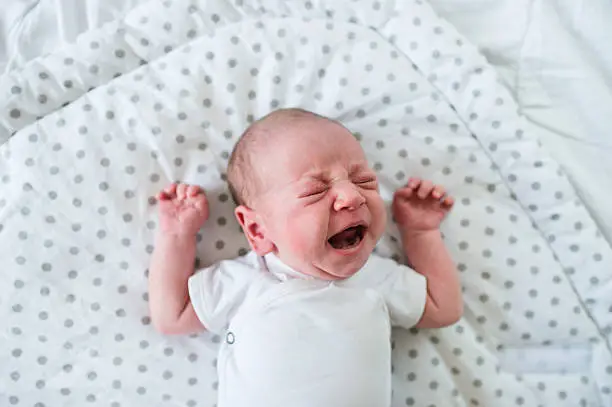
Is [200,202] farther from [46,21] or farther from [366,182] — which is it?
[46,21]

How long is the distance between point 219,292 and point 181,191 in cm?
19

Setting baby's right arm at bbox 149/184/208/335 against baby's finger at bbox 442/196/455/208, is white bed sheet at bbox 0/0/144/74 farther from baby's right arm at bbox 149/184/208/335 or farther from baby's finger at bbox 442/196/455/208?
baby's finger at bbox 442/196/455/208

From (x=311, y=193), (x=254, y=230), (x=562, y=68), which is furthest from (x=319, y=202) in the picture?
(x=562, y=68)

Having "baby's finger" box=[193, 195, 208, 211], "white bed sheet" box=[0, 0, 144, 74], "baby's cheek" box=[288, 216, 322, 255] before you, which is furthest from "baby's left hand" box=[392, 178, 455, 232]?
"white bed sheet" box=[0, 0, 144, 74]

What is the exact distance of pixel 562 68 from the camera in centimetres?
128

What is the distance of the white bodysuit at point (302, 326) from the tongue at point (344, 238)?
8cm

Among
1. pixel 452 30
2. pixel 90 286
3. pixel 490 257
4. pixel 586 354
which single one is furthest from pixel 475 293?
pixel 90 286

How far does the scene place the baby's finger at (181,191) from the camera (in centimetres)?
116

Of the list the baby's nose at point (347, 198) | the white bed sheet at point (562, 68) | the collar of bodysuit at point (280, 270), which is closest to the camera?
the baby's nose at point (347, 198)

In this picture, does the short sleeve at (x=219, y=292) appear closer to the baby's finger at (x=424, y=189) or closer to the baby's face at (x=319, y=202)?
the baby's face at (x=319, y=202)

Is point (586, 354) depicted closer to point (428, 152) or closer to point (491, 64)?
point (428, 152)

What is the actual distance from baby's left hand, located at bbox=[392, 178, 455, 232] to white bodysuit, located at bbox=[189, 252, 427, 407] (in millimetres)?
85

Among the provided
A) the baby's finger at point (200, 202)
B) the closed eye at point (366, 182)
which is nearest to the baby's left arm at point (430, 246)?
the closed eye at point (366, 182)

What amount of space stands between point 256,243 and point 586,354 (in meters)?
0.64
